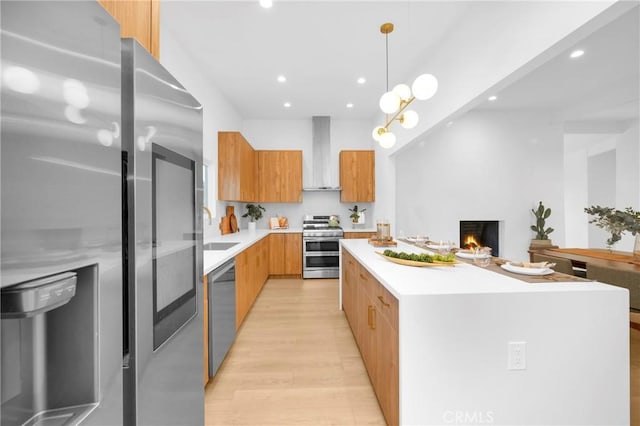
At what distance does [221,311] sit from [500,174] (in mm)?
5388

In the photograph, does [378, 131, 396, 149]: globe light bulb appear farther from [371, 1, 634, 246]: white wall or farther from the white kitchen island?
the white kitchen island

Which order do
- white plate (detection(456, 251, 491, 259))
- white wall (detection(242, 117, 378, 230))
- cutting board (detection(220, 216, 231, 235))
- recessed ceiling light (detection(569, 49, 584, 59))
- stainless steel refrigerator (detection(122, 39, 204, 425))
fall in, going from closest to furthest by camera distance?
stainless steel refrigerator (detection(122, 39, 204, 425)), white plate (detection(456, 251, 491, 259)), recessed ceiling light (detection(569, 49, 584, 59)), cutting board (detection(220, 216, 231, 235)), white wall (detection(242, 117, 378, 230))

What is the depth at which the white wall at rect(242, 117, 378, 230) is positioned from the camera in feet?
19.0

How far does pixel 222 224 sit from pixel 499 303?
3882 mm

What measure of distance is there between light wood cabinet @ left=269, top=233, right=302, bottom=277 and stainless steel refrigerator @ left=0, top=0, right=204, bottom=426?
426cm

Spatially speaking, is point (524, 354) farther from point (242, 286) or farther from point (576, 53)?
→ point (576, 53)

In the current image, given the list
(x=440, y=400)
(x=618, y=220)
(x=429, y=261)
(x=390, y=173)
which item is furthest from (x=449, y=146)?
(x=440, y=400)

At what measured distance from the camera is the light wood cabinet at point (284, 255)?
519 cm

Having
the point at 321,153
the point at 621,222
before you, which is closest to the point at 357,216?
the point at 321,153

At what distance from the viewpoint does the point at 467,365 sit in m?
1.29

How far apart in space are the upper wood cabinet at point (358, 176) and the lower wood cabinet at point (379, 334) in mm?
3084

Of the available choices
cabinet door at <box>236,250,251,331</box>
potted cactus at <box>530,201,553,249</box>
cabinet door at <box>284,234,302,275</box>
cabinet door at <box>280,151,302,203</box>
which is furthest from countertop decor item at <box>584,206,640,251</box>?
cabinet door at <box>280,151,302,203</box>

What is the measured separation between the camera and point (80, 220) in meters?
0.52

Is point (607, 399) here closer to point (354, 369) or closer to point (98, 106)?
point (354, 369)
